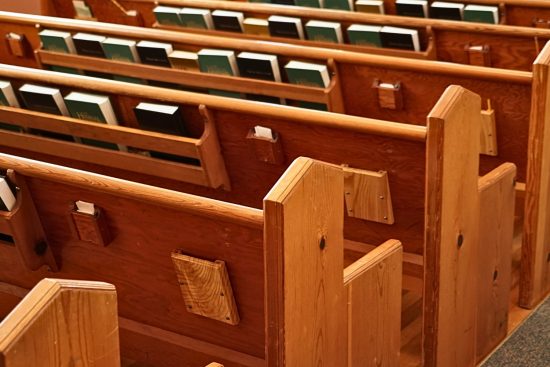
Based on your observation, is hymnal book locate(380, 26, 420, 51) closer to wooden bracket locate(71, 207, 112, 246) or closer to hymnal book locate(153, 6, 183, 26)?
hymnal book locate(153, 6, 183, 26)

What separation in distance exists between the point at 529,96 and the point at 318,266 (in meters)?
0.83

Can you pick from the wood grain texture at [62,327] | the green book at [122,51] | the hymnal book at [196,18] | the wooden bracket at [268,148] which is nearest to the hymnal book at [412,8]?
the hymnal book at [196,18]

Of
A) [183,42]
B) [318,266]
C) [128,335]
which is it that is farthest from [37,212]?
[183,42]

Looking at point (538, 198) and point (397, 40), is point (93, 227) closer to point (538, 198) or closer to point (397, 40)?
point (538, 198)

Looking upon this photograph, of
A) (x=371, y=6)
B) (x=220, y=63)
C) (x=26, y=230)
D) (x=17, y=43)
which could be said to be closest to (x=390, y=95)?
(x=220, y=63)

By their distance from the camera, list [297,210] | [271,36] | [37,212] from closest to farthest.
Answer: [297,210]
[37,212]
[271,36]

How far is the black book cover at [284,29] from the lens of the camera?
281 cm

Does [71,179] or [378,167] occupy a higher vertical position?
[71,179]

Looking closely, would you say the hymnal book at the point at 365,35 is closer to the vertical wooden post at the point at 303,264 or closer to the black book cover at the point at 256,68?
the black book cover at the point at 256,68

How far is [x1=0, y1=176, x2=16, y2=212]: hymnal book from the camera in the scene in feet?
5.50

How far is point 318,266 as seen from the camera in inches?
57.4

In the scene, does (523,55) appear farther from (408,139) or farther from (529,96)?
(408,139)

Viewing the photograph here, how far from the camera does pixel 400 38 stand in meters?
2.62

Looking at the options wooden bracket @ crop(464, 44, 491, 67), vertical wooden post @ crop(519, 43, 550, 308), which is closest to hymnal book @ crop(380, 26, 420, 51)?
wooden bracket @ crop(464, 44, 491, 67)
